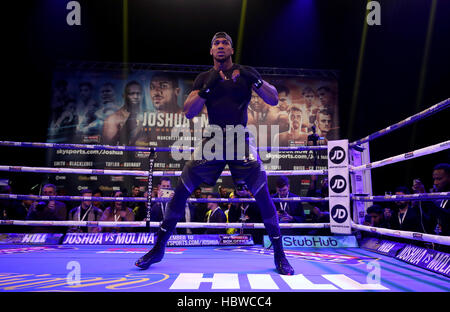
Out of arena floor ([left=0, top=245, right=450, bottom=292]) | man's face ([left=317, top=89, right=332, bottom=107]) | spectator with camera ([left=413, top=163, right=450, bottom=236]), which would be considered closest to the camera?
arena floor ([left=0, top=245, right=450, bottom=292])

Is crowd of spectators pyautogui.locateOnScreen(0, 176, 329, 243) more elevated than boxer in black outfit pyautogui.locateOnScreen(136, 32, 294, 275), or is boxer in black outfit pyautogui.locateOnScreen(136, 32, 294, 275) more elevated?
boxer in black outfit pyautogui.locateOnScreen(136, 32, 294, 275)

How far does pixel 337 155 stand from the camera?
3277 millimetres

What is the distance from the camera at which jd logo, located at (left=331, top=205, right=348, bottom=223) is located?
3168mm

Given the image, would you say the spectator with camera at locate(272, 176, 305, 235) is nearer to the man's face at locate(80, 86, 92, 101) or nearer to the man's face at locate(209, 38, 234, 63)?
the man's face at locate(209, 38, 234, 63)

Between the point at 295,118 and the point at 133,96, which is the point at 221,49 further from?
the point at 133,96

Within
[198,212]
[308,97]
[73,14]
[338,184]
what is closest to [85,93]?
[73,14]

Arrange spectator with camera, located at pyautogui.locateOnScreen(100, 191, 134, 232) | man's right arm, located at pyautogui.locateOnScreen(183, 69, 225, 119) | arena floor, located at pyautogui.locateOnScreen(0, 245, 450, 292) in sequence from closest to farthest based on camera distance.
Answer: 1. arena floor, located at pyautogui.locateOnScreen(0, 245, 450, 292)
2. man's right arm, located at pyautogui.locateOnScreen(183, 69, 225, 119)
3. spectator with camera, located at pyautogui.locateOnScreen(100, 191, 134, 232)

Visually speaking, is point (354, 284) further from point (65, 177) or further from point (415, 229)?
point (65, 177)

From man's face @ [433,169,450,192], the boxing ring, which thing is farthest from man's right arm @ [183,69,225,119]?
man's face @ [433,169,450,192]

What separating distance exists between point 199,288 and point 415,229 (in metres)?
3.60

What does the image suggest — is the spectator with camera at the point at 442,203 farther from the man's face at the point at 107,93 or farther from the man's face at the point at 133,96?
the man's face at the point at 107,93

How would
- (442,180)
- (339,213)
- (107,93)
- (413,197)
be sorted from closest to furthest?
(413,197), (339,213), (442,180), (107,93)

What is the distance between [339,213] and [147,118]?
683 cm

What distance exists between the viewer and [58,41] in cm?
807
